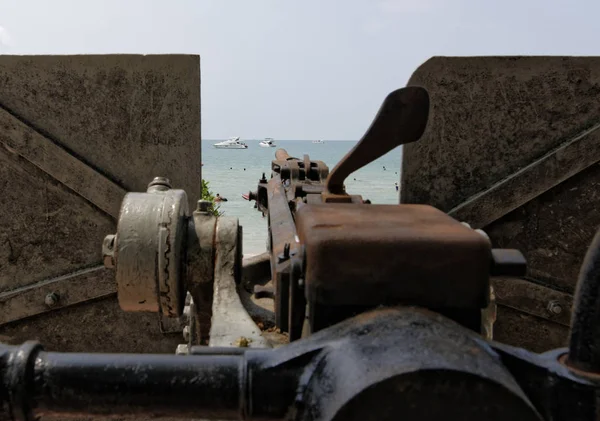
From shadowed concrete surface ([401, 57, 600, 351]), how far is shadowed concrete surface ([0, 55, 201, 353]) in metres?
1.73

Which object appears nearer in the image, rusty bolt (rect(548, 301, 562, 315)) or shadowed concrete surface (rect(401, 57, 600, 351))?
shadowed concrete surface (rect(401, 57, 600, 351))

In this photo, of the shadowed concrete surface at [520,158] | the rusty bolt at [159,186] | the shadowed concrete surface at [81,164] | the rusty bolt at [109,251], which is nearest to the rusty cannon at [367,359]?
the rusty bolt at [109,251]

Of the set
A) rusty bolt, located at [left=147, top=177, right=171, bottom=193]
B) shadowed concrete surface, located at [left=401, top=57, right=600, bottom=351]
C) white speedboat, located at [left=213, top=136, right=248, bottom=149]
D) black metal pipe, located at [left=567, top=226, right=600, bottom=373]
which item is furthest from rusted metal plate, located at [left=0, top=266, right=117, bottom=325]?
white speedboat, located at [left=213, top=136, right=248, bottom=149]

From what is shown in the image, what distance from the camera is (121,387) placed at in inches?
36.9

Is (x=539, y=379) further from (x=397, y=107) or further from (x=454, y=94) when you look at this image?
(x=454, y=94)

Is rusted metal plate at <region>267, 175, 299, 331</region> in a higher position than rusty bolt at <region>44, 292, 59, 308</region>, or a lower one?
higher

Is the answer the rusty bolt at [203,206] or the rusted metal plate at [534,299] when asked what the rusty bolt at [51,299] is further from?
the rusted metal plate at [534,299]

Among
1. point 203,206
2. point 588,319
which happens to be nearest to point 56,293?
point 203,206

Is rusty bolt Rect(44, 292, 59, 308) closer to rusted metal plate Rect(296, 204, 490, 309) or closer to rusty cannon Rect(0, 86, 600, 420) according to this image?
rusty cannon Rect(0, 86, 600, 420)

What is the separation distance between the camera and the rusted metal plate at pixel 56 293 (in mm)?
4020

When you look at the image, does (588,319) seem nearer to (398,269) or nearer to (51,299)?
(398,269)

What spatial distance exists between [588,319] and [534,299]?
3267 millimetres

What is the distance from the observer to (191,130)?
4031mm

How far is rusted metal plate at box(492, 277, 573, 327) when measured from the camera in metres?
3.96
